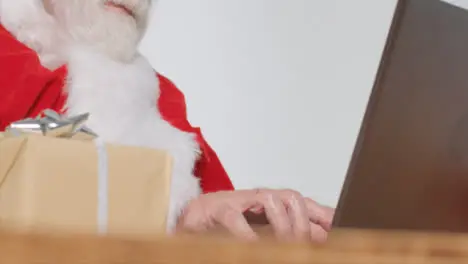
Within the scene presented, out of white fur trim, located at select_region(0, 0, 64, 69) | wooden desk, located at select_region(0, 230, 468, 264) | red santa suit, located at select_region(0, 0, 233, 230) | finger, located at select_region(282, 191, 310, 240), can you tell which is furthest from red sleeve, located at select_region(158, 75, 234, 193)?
wooden desk, located at select_region(0, 230, 468, 264)

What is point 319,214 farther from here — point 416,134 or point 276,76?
point 276,76

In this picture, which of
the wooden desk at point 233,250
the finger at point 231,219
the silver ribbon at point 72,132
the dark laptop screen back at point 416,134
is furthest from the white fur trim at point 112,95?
the wooden desk at point 233,250

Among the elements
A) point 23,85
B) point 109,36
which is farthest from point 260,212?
point 109,36

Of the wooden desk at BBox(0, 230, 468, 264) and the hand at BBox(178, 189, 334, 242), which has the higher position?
the wooden desk at BBox(0, 230, 468, 264)

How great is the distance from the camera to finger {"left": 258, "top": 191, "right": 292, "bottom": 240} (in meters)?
0.69

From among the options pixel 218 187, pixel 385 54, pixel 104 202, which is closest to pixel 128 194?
pixel 104 202

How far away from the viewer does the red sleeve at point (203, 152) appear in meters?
1.01

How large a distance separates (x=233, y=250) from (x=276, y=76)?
1112 millimetres

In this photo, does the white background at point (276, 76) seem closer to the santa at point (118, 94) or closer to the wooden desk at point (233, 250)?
the santa at point (118, 94)

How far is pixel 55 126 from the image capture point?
0.63 metres

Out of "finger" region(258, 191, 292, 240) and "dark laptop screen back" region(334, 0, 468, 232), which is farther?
"finger" region(258, 191, 292, 240)

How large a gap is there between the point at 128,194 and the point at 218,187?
0.40m

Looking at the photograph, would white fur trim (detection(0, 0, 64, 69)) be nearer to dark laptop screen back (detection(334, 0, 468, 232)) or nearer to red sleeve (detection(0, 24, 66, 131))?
red sleeve (detection(0, 24, 66, 131))

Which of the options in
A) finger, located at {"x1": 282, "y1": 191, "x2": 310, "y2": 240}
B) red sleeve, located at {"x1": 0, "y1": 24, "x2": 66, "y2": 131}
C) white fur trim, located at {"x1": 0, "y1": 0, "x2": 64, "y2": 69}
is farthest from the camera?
white fur trim, located at {"x1": 0, "y1": 0, "x2": 64, "y2": 69}
